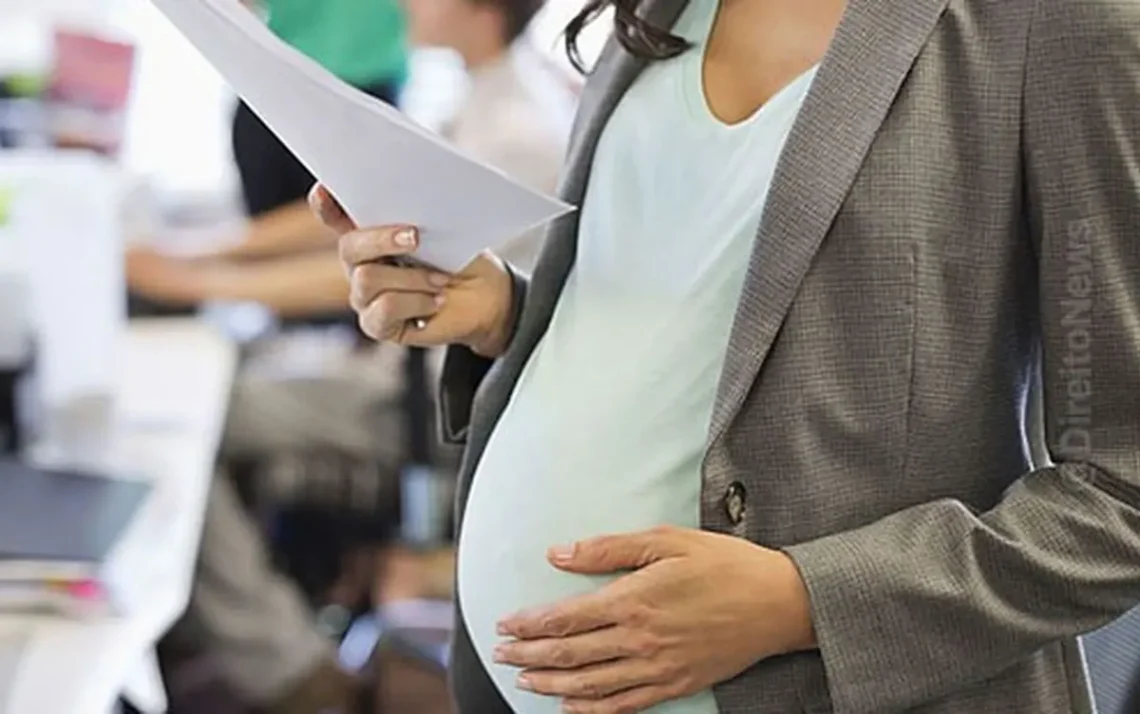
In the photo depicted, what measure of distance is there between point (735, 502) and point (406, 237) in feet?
0.78

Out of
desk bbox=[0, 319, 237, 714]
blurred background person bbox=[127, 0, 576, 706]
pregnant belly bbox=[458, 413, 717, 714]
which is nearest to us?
pregnant belly bbox=[458, 413, 717, 714]

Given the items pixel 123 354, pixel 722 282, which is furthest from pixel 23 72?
pixel 722 282

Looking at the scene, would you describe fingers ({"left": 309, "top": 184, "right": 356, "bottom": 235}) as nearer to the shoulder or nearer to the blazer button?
the blazer button

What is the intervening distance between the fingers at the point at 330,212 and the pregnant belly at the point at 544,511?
0.15m

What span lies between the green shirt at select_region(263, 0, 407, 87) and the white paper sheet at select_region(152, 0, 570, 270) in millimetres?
1678

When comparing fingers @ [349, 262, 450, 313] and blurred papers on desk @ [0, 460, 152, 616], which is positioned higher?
fingers @ [349, 262, 450, 313]

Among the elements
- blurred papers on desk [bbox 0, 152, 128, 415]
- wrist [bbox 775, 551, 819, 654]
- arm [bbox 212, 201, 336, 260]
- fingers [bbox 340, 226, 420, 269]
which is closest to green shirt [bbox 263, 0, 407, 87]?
arm [bbox 212, 201, 336, 260]

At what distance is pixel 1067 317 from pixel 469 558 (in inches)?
14.8

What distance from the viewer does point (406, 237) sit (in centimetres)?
91

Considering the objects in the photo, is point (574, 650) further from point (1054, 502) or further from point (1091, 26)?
point (1091, 26)

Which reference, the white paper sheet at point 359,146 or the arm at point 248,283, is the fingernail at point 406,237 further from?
the arm at point 248,283

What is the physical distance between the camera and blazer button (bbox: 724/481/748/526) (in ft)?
2.71

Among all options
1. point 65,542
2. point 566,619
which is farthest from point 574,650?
point 65,542

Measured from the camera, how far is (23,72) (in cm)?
274
